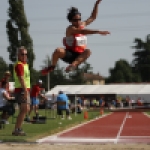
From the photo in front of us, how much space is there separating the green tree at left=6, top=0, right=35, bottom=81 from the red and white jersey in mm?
51795

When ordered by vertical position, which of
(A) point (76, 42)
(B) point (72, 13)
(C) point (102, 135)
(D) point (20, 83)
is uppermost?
(B) point (72, 13)

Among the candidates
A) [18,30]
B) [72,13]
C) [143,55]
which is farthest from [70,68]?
[143,55]

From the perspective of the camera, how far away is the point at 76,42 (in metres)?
10.2

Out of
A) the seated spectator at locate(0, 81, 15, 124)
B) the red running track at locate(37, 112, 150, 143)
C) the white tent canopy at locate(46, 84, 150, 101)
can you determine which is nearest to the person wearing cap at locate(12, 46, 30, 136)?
the red running track at locate(37, 112, 150, 143)

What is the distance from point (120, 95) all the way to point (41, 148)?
209ft

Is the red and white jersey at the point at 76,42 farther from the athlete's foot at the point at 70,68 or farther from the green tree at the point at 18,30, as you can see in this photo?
the green tree at the point at 18,30

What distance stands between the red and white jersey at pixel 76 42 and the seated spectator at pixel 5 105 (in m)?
5.36

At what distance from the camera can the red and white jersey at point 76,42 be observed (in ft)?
33.1

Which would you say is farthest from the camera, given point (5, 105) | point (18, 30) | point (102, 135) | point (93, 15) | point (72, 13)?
point (18, 30)

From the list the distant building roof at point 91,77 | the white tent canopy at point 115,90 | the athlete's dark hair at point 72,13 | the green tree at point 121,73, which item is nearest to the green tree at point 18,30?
the white tent canopy at point 115,90

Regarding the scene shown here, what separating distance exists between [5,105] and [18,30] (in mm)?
47974

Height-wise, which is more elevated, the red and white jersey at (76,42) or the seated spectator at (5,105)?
the red and white jersey at (76,42)

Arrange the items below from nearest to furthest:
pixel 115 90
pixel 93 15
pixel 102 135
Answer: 1. pixel 93 15
2. pixel 102 135
3. pixel 115 90

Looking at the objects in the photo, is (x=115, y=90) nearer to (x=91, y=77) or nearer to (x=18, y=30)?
(x=18, y=30)
